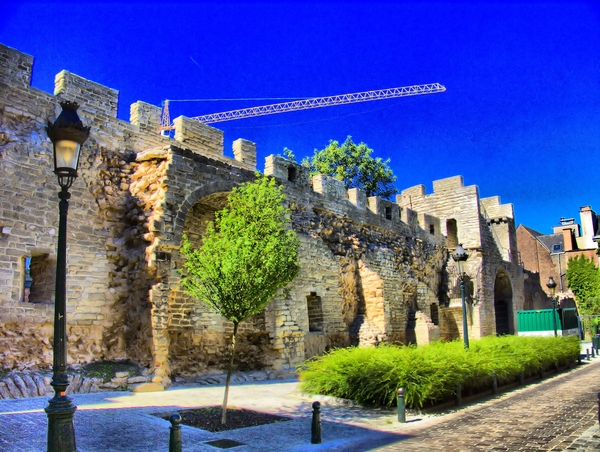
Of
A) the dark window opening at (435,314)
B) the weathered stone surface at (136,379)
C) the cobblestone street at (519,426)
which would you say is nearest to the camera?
the cobblestone street at (519,426)

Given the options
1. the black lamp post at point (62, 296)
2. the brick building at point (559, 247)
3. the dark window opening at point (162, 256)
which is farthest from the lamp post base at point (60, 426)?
the brick building at point (559, 247)

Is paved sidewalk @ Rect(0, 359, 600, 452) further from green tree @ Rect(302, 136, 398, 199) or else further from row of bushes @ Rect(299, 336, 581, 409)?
green tree @ Rect(302, 136, 398, 199)

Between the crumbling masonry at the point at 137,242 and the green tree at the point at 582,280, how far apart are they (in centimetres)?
2364

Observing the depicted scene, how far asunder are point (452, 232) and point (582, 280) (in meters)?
15.7

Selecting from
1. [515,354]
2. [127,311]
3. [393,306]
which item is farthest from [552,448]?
[393,306]

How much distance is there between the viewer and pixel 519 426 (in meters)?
8.20

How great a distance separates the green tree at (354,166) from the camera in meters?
34.3

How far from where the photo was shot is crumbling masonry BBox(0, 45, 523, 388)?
414 inches

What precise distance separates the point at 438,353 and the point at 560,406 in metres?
2.38

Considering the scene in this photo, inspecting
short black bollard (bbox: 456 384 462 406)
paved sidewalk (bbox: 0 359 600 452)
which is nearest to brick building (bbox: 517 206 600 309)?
short black bollard (bbox: 456 384 462 406)

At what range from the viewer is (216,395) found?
10438 mm

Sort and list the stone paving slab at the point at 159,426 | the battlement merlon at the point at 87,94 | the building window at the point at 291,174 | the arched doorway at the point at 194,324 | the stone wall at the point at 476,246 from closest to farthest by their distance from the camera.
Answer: the stone paving slab at the point at 159,426 → the arched doorway at the point at 194,324 → the battlement merlon at the point at 87,94 → the building window at the point at 291,174 → the stone wall at the point at 476,246

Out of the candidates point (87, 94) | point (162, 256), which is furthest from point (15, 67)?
point (162, 256)

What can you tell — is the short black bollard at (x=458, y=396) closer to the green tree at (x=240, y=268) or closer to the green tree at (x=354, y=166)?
the green tree at (x=240, y=268)
